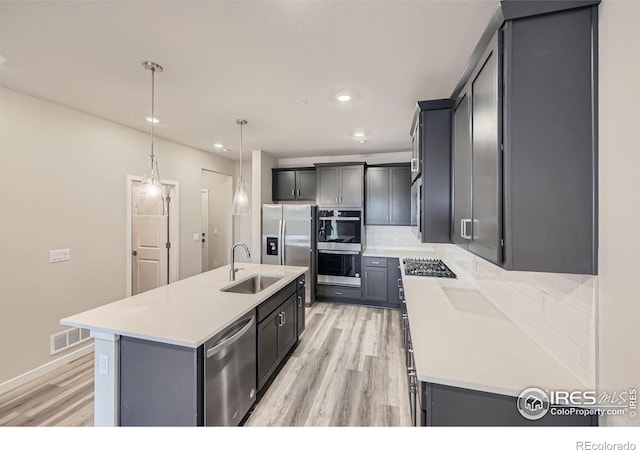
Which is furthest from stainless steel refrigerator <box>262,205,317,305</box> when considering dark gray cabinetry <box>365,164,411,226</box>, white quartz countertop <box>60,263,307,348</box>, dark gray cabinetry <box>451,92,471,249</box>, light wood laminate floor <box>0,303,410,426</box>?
dark gray cabinetry <box>451,92,471,249</box>

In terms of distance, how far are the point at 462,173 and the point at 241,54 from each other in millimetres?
1703

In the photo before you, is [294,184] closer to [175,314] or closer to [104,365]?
[175,314]

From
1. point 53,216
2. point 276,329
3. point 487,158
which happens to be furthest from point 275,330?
point 53,216

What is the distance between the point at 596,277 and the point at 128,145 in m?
4.43

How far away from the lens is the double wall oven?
4.37 metres

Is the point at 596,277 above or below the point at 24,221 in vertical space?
below

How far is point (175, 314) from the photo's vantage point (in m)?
1.74

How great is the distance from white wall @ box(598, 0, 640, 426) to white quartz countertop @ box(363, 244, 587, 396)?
244mm

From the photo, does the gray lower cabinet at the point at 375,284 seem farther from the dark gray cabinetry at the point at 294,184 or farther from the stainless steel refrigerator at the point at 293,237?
the dark gray cabinetry at the point at 294,184

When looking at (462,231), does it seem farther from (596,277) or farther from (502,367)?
(502,367)

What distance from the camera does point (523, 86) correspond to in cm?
102

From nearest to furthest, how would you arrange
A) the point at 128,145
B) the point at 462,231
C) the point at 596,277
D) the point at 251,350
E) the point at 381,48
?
the point at 596,277 < the point at 462,231 < the point at 381,48 < the point at 251,350 < the point at 128,145

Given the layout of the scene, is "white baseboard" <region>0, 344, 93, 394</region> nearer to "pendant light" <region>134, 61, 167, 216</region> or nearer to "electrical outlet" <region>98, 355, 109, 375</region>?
"electrical outlet" <region>98, 355, 109, 375</region>
